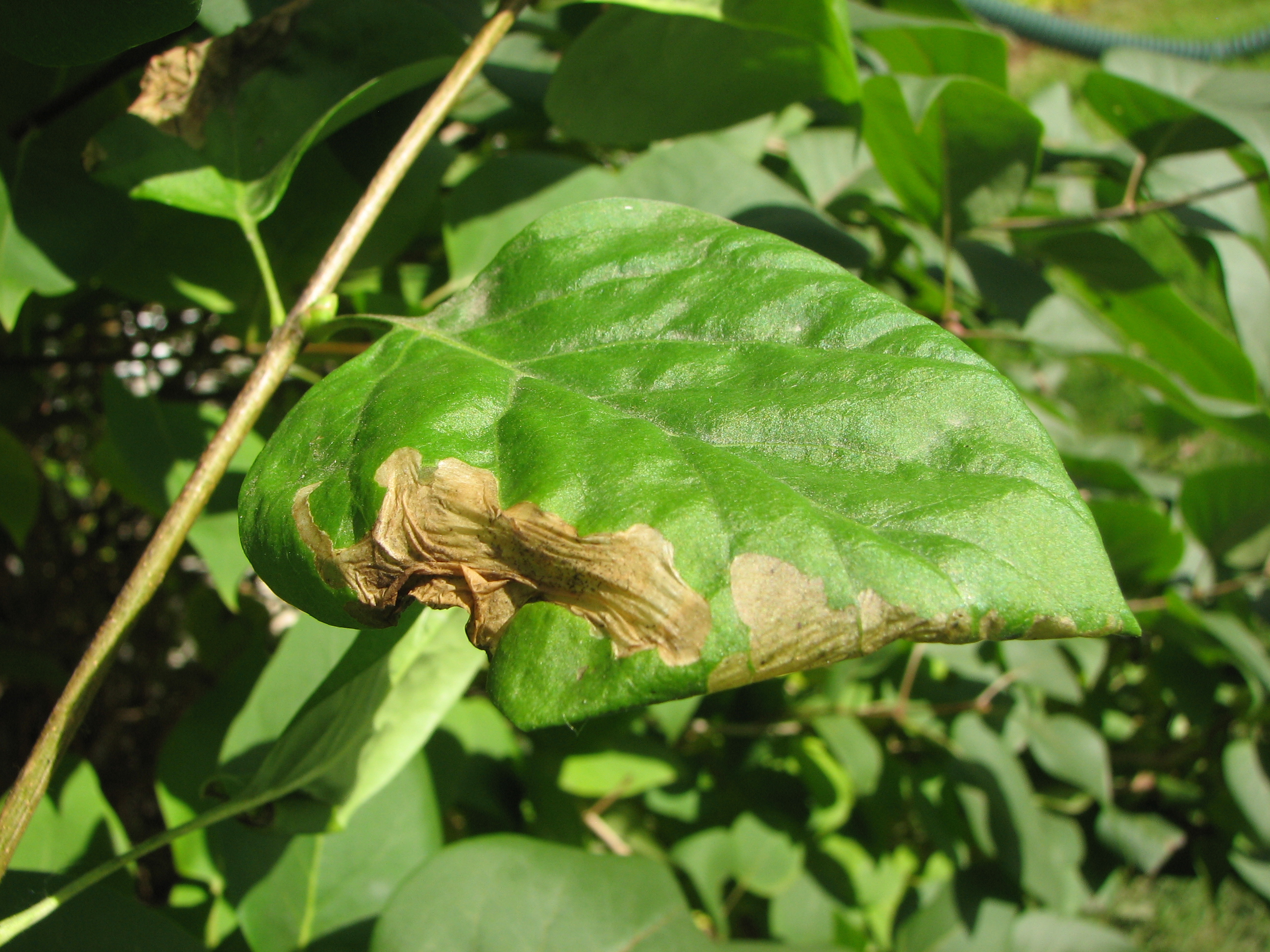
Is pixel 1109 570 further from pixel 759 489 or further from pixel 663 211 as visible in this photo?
pixel 663 211

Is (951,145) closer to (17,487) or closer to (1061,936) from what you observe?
(17,487)

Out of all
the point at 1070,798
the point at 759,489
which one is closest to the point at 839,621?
the point at 759,489

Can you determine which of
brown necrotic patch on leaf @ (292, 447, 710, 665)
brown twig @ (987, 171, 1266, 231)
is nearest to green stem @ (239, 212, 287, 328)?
brown necrotic patch on leaf @ (292, 447, 710, 665)

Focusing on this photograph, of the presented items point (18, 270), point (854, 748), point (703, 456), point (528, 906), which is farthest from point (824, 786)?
point (18, 270)

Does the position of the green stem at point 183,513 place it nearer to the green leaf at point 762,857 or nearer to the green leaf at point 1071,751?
the green leaf at point 762,857

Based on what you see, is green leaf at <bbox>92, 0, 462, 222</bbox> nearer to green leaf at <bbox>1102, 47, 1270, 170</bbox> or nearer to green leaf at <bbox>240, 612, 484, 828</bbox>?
green leaf at <bbox>240, 612, 484, 828</bbox>
